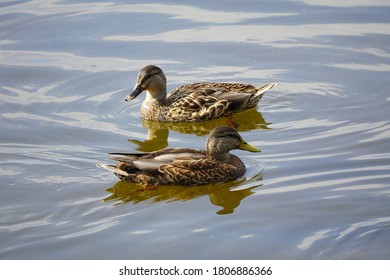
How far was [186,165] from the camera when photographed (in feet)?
36.3

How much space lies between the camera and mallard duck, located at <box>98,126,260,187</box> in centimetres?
1098

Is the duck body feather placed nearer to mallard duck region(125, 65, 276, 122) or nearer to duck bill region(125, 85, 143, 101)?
mallard duck region(125, 65, 276, 122)

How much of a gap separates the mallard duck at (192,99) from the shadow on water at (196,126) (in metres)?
0.09

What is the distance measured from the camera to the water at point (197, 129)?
9570 millimetres

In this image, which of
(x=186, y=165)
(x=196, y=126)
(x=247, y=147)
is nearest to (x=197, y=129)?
(x=196, y=126)

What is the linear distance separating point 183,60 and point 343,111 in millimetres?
3106

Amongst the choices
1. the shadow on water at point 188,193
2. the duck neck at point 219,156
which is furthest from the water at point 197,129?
the duck neck at point 219,156

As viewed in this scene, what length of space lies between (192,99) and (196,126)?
0.42 meters

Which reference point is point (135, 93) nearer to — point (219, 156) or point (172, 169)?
point (219, 156)

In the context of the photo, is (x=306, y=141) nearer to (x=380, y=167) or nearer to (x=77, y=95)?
(x=380, y=167)

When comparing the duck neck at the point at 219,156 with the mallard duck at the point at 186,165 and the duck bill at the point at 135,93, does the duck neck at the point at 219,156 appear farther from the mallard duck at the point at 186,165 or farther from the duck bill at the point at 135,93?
the duck bill at the point at 135,93

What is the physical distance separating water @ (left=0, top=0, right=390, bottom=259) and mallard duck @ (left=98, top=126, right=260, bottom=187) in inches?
5.8

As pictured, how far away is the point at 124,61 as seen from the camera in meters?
15.4
